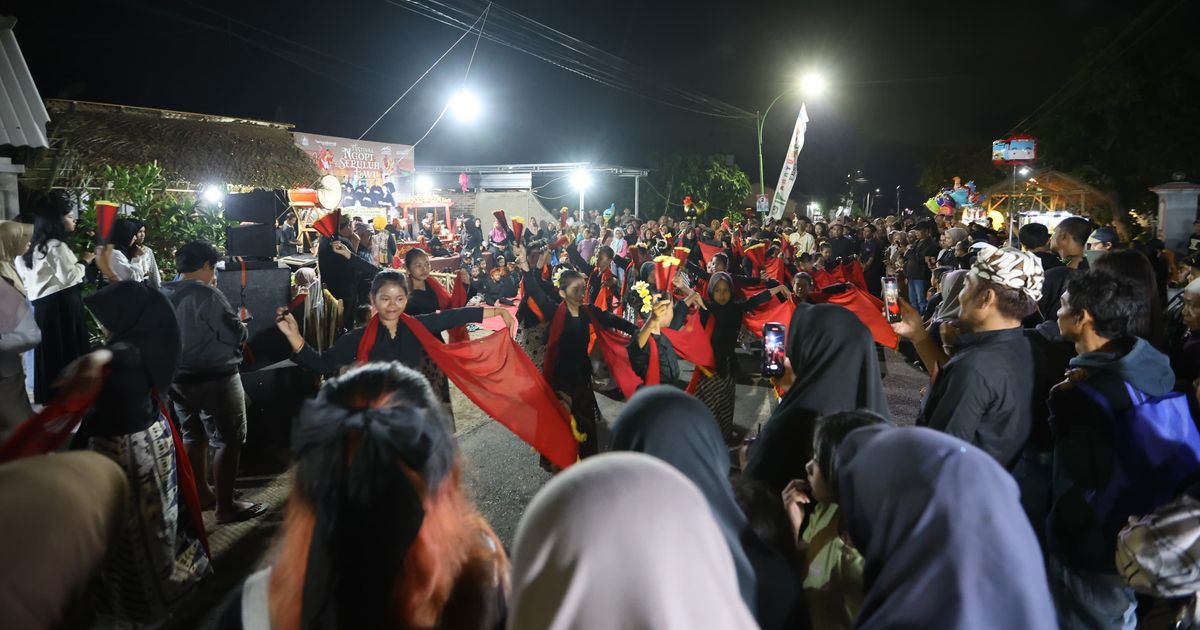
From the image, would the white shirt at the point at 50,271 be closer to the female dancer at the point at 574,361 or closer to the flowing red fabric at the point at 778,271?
the female dancer at the point at 574,361

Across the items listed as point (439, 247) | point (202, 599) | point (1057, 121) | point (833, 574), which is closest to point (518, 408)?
point (202, 599)

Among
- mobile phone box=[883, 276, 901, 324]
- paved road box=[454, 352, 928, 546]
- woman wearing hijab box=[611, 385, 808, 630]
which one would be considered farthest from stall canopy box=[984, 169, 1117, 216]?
woman wearing hijab box=[611, 385, 808, 630]

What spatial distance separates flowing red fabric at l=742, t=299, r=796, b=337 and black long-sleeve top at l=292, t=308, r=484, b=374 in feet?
11.4

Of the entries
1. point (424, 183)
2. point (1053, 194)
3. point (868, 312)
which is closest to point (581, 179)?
point (424, 183)

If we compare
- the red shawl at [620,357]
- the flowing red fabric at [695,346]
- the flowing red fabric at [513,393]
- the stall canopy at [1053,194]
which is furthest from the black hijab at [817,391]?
the stall canopy at [1053,194]

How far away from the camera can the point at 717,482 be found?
1.88 m

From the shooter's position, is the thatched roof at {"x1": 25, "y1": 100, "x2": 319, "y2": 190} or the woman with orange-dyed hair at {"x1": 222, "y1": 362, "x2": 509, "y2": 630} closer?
the woman with orange-dyed hair at {"x1": 222, "y1": 362, "x2": 509, "y2": 630}

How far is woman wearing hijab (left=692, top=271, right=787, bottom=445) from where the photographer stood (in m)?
6.34

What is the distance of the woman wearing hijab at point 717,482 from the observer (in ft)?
6.03

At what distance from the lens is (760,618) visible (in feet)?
6.05

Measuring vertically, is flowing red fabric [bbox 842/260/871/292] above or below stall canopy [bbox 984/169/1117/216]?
below

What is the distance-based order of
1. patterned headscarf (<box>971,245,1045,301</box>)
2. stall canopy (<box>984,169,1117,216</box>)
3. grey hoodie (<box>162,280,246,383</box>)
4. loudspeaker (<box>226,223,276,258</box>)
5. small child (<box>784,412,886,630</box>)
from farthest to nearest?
stall canopy (<box>984,169,1117,216</box>) → loudspeaker (<box>226,223,276,258</box>) → grey hoodie (<box>162,280,246,383</box>) → patterned headscarf (<box>971,245,1045,301</box>) → small child (<box>784,412,886,630</box>)

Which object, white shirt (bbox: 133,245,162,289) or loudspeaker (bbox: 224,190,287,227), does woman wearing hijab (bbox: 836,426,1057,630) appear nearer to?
loudspeaker (bbox: 224,190,287,227)

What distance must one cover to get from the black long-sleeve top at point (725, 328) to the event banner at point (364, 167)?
67.1ft
